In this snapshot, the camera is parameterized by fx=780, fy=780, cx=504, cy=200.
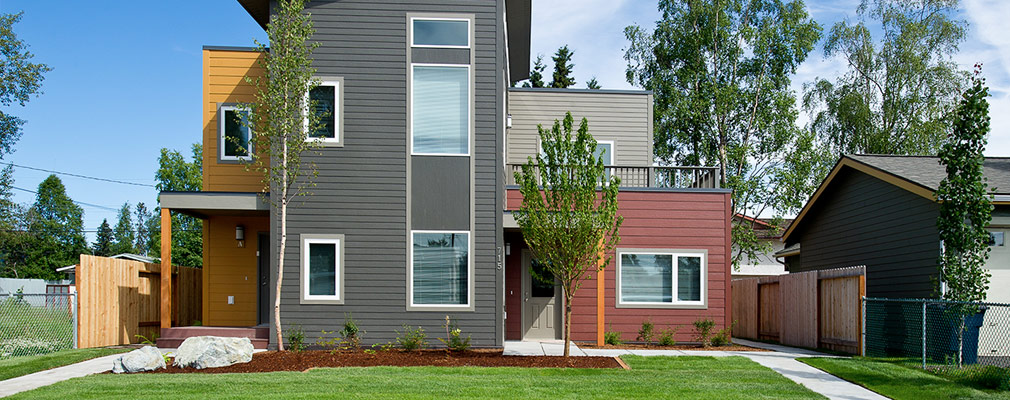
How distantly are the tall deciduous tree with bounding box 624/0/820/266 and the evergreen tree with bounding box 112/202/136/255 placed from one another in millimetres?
56306

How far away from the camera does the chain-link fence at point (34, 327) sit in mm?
12578

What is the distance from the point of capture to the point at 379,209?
43.1 feet

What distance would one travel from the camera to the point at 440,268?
519 inches

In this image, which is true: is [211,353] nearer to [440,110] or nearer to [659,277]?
[440,110]

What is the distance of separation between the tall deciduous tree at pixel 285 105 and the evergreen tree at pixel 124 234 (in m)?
60.8

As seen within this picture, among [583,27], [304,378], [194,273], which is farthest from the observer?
[583,27]

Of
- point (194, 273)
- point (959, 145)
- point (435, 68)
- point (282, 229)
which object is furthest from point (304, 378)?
point (959, 145)

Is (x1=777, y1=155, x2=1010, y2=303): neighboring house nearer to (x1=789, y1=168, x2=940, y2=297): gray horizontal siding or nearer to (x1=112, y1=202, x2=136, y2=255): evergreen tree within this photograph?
(x1=789, y1=168, x2=940, y2=297): gray horizontal siding

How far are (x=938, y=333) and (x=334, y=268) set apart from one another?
386 inches

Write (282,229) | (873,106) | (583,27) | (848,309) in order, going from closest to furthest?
(282,229) → (848,309) → (873,106) → (583,27)

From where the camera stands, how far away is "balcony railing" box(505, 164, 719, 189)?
50.2ft

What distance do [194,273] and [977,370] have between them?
48.1 feet

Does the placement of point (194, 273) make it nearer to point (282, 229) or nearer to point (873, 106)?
point (282, 229)

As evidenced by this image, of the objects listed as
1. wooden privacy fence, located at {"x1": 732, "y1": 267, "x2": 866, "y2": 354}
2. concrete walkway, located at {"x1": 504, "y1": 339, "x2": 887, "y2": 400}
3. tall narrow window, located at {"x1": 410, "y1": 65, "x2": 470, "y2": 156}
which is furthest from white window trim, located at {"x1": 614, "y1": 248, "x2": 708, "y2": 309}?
tall narrow window, located at {"x1": 410, "y1": 65, "x2": 470, "y2": 156}
